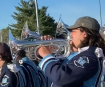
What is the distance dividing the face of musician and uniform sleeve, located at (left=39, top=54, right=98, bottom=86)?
0.12 m

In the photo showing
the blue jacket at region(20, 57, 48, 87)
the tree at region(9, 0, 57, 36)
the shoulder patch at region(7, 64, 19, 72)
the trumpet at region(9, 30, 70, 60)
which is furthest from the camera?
the tree at region(9, 0, 57, 36)

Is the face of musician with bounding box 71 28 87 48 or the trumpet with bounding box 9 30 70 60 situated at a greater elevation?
the face of musician with bounding box 71 28 87 48

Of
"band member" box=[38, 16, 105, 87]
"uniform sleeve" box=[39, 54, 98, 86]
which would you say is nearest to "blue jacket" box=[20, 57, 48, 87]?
"band member" box=[38, 16, 105, 87]

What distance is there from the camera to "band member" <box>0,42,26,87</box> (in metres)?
3.43

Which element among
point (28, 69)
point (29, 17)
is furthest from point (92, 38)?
point (29, 17)

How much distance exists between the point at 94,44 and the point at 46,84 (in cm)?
218

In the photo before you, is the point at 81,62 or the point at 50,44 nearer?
the point at 81,62

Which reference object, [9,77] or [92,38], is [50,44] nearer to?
[9,77]

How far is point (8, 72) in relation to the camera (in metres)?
3.44

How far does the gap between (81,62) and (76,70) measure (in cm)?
8

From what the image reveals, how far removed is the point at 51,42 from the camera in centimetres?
341

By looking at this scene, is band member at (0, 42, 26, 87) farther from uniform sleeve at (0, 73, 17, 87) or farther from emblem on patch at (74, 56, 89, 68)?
emblem on patch at (74, 56, 89, 68)

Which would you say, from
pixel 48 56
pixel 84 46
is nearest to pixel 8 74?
pixel 48 56

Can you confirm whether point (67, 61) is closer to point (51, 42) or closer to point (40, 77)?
point (51, 42)
